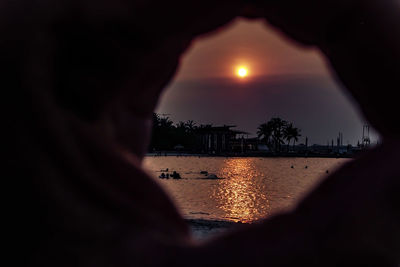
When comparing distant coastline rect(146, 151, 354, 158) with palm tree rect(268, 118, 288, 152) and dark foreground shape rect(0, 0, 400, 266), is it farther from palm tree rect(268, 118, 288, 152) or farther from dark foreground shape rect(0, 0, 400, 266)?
dark foreground shape rect(0, 0, 400, 266)

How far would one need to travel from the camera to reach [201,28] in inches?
99.0

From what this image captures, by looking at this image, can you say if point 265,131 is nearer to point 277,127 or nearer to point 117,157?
point 277,127

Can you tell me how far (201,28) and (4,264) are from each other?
1.45 m

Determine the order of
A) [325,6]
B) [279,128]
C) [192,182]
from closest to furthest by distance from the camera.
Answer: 1. [325,6]
2. [192,182]
3. [279,128]

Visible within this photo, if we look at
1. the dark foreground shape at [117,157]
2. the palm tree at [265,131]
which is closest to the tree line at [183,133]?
the palm tree at [265,131]

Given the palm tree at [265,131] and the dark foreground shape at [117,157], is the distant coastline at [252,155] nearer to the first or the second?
the palm tree at [265,131]

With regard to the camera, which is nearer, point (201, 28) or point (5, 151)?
point (5, 151)

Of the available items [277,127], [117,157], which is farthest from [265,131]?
[117,157]

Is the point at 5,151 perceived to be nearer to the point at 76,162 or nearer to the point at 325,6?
the point at 76,162

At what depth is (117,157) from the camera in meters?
2.36

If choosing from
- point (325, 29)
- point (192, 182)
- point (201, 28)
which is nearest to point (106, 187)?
point (201, 28)

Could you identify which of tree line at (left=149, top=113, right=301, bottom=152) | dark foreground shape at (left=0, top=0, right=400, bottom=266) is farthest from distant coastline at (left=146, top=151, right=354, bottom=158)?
dark foreground shape at (left=0, top=0, right=400, bottom=266)

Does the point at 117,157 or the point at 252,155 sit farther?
the point at 252,155

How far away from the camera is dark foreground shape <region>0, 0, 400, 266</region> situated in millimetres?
1981
